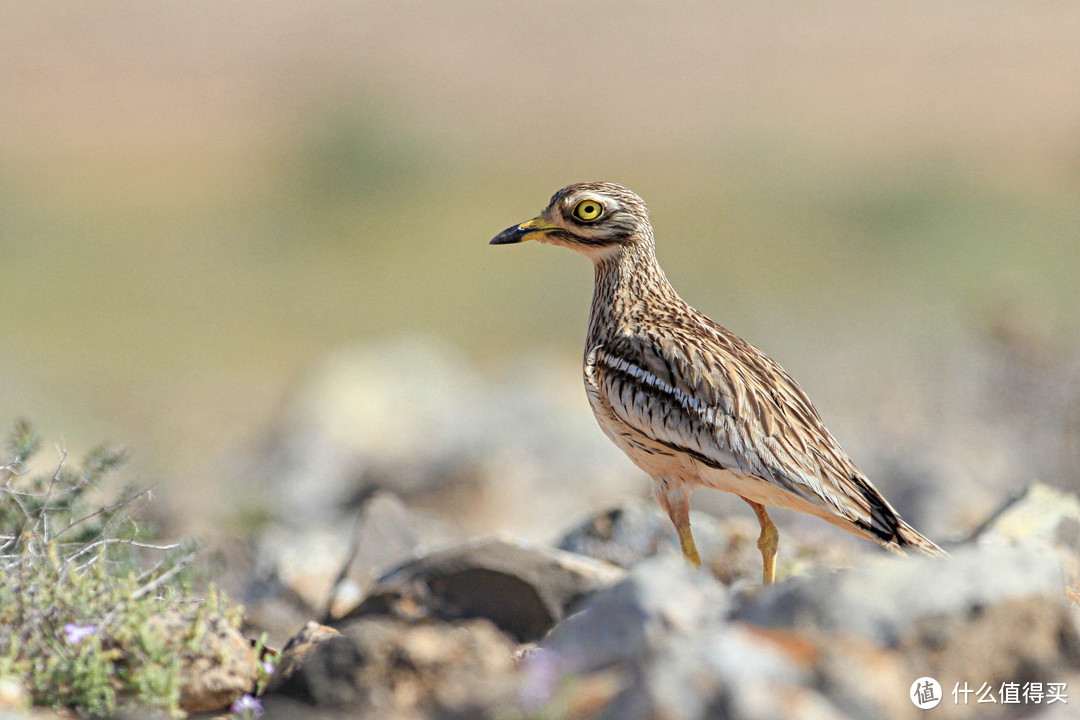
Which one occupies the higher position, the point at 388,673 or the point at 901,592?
the point at 901,592

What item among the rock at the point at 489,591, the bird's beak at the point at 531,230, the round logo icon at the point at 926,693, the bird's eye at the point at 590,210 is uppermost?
the bird's eye at the point at 590,210

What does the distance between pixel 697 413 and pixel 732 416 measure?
14 cm

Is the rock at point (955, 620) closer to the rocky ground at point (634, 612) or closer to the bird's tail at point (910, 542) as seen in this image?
the rocky ground at point (634, 612)

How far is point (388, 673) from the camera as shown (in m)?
3.52

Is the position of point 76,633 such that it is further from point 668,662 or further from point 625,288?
point 625,288

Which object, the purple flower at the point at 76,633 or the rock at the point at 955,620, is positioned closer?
the rock at the point at 955,620

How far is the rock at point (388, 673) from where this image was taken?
344cm

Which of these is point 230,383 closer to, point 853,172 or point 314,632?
point 314,632

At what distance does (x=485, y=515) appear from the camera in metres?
9.86

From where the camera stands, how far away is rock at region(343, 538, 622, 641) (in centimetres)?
500

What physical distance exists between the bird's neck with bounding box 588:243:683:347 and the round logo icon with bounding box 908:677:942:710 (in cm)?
293

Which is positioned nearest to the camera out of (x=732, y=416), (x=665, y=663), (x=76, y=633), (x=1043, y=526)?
(x=665, y=663)

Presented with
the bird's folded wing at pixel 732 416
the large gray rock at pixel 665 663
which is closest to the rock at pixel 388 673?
the large gray rock at pixel 665 663

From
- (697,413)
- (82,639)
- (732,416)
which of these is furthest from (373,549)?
(82,639)
